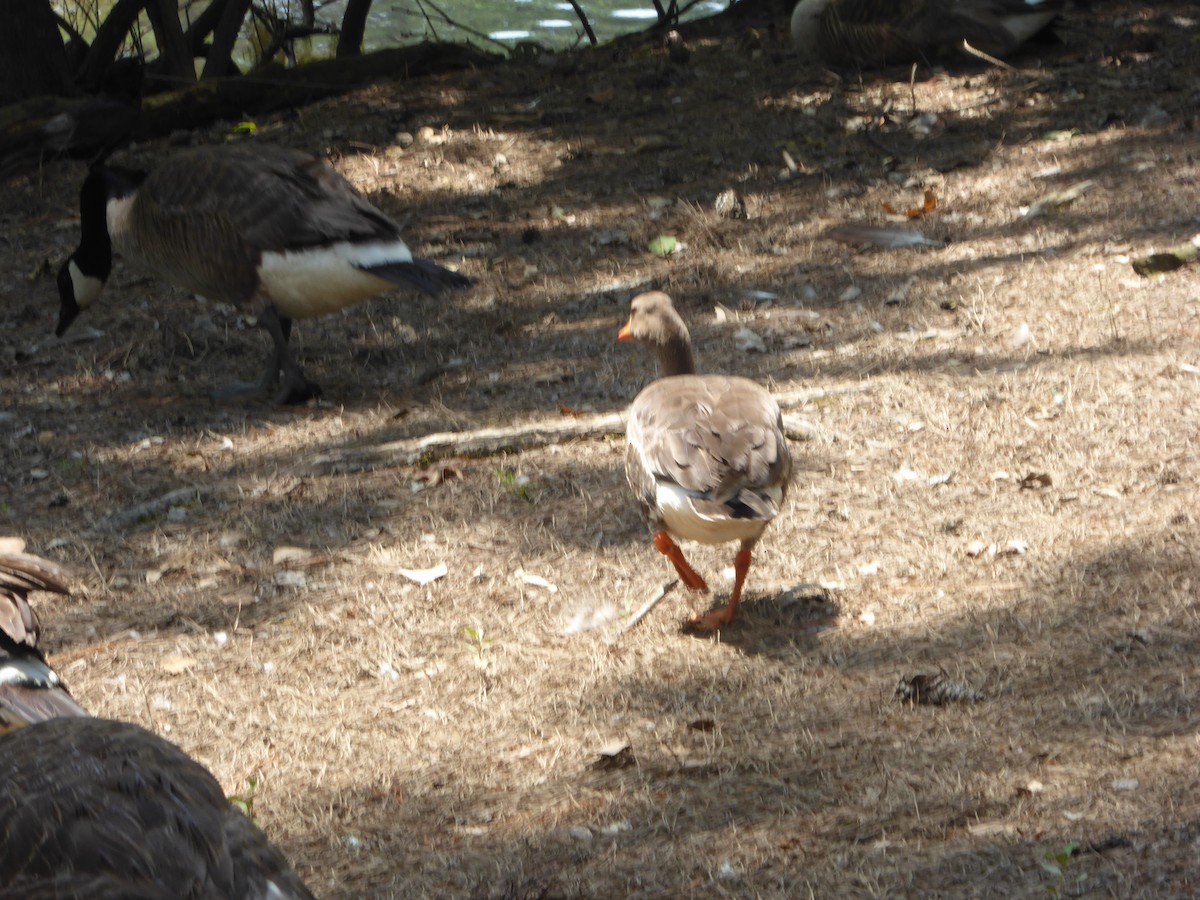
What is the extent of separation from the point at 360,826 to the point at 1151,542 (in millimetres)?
2817

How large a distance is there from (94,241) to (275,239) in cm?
167

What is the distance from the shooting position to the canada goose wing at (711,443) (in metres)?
4.13

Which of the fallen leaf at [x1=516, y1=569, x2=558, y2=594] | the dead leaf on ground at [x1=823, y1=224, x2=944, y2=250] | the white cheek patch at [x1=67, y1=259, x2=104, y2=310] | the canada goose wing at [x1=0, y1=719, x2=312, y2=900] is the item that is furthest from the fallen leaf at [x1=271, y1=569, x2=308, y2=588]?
the dead leaf on ground at [x1=823, y1=224, x2=944, y2=250]

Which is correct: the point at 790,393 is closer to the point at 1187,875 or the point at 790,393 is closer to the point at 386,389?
the point at 386,389

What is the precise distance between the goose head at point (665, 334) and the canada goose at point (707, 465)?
1.92 feet

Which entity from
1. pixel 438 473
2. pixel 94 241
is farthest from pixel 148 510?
pixel 94 241

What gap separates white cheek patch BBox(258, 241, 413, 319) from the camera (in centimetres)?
673

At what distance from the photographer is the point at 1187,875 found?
9.55ft

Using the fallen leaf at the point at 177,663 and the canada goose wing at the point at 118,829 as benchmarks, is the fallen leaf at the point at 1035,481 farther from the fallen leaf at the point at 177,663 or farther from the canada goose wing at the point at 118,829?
the canada goose wing at the point at 118,829

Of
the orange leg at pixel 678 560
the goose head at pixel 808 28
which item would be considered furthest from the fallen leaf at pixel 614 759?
the goose head at pixel 808 28

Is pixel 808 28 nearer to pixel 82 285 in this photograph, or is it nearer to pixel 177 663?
pixel 82 285

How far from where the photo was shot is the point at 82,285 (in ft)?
25.5

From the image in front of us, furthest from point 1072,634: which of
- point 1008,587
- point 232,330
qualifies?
point 232,330

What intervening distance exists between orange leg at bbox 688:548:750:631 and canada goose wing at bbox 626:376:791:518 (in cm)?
31
